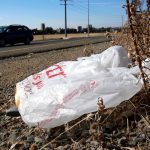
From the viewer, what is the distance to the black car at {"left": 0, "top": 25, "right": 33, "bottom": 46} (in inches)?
1307

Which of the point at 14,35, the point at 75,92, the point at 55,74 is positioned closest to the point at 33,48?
the point at 14,35

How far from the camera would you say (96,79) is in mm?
3969

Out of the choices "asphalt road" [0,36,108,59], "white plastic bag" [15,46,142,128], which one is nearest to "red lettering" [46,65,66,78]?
"white plastic bag" [15,46,142,128]

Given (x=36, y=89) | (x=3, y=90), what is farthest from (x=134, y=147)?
(x=3, y=90)

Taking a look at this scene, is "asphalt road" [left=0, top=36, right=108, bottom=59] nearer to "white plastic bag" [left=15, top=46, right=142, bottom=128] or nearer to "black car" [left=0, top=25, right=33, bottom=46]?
"black car" [left=0, top=25, right=33, bottom=46]

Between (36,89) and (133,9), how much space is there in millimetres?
1395

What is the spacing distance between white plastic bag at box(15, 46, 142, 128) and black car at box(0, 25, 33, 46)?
2906cm

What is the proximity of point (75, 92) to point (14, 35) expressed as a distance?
3060 cm

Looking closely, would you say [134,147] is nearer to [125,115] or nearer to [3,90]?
[125,115]

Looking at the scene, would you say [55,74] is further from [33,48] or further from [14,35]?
[14,35]

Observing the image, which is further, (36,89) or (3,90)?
(3,90)

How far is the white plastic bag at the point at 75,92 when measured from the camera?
3.83m

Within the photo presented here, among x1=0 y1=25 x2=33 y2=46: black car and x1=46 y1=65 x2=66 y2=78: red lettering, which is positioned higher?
x1=46 y1=65 x2=66 y2=78: red lettering

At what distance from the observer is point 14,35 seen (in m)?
34.0
